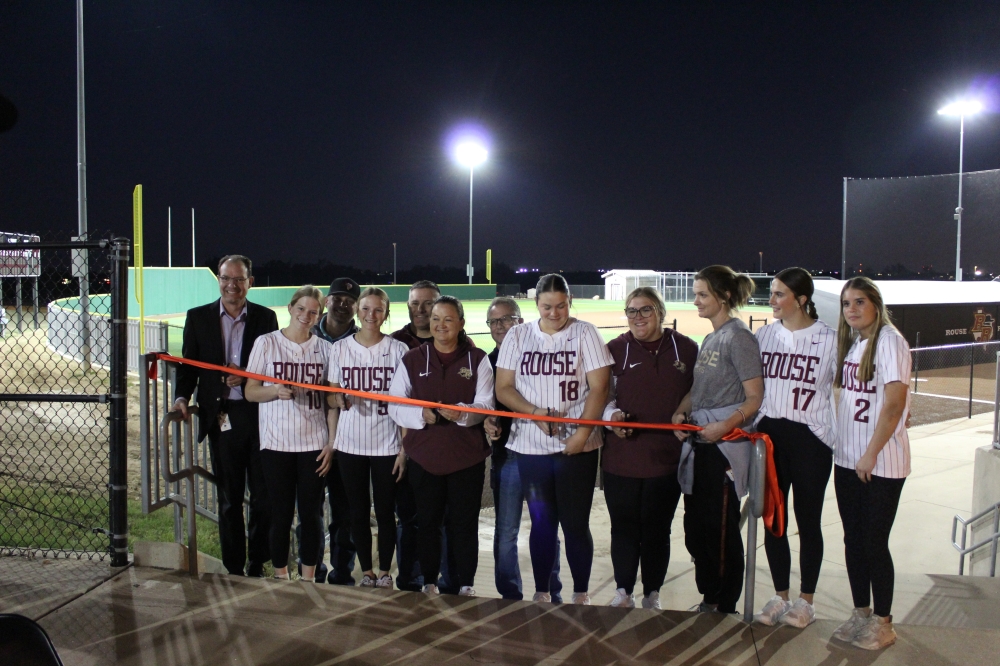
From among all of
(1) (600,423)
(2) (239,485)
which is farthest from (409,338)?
(1) (600,423)

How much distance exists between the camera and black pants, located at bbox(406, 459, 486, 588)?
12.4 ft

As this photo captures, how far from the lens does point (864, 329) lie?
134 inches

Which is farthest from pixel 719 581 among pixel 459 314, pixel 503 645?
pixel 459 314

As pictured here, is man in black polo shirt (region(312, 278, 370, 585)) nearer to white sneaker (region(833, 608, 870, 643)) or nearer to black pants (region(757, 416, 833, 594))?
black pants (region(757, 416, 833, 594))

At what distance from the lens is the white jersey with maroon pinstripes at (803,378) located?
352cm

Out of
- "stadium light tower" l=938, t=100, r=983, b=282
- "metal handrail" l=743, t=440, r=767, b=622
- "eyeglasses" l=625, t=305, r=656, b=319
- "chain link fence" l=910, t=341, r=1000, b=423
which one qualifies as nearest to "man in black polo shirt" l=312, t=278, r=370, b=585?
"eyeglasses" l=625, t=305, r=656, b=319

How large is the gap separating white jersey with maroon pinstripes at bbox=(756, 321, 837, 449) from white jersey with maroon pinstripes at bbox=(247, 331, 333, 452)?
2461 millimetres

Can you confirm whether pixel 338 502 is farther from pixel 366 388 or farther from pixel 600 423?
pixel 600 423

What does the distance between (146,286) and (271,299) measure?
38.7ft

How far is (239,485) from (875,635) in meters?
3.48

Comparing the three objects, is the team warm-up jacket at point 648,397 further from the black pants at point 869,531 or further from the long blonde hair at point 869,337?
the black pants at point 869,531

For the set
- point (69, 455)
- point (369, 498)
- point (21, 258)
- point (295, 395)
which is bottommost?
point (69, 455)

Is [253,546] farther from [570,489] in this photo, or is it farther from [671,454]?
[671,454]

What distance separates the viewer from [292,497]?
4.13m
